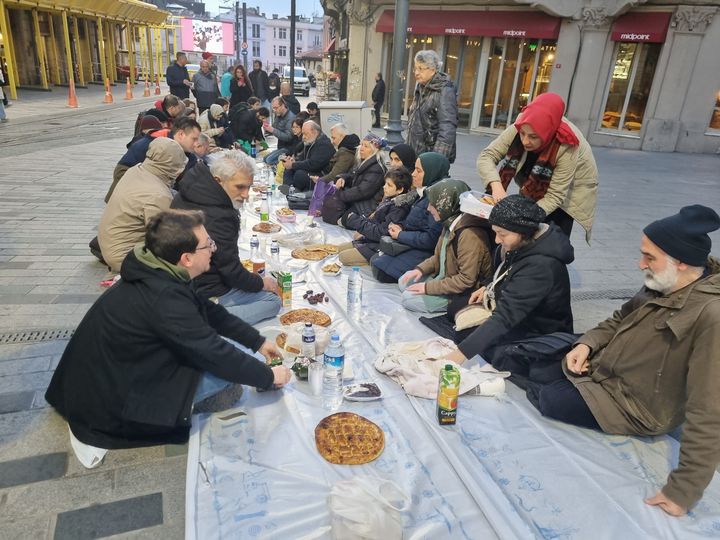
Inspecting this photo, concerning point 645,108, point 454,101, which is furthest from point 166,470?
point 645,108

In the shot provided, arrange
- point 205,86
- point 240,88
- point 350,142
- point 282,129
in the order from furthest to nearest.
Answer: point 240,88
point 205,86
point 282,129
point 350,142

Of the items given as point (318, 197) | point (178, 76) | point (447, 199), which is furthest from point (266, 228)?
point (178, 76)

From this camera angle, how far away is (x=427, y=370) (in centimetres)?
356

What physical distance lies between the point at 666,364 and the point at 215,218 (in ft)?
10.8

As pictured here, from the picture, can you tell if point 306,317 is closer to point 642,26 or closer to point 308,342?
point 308,342

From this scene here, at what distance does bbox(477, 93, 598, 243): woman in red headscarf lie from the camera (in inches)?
161

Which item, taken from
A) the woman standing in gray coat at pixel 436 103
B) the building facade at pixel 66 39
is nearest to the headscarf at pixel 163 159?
the woman standing in gray coat at pixel 436 103

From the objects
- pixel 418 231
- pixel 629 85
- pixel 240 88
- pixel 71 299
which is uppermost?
pixel 629 85

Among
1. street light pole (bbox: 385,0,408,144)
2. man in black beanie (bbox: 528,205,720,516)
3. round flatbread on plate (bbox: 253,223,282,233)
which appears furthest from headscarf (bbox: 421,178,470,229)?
street light pole (bbox: 385,0,408,144)

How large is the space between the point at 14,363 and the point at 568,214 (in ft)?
15.8

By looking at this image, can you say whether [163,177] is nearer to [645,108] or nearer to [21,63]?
[645,108]

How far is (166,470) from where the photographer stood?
2814mm

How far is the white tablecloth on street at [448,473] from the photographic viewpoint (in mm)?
2484

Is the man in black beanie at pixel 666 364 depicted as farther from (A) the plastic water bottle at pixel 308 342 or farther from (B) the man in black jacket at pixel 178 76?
(B) the man in black jacket at pixel 178 76
